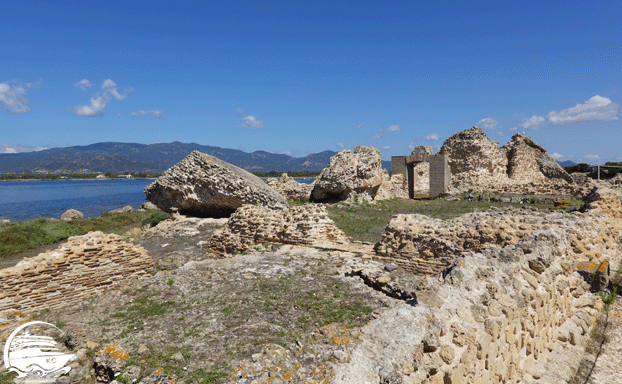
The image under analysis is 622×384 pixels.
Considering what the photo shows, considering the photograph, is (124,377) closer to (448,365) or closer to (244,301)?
(244,301)

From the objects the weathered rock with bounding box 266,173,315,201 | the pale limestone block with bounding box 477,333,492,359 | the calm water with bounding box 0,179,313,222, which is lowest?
the calm water with bounding box 0,179,313,222

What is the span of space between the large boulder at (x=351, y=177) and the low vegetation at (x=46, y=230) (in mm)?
10560

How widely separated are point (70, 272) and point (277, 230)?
547 cm

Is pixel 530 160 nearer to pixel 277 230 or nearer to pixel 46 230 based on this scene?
pixel 277 230

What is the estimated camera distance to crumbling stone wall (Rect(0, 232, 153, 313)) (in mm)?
6293

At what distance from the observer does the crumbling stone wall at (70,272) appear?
248 inches

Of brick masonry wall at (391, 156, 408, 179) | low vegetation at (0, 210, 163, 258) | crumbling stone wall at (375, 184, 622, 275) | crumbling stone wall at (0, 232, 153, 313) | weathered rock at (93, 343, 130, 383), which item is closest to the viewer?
weathered rock at (93, 343, 130, 383)

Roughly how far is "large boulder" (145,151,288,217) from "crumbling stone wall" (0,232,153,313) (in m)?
7.42

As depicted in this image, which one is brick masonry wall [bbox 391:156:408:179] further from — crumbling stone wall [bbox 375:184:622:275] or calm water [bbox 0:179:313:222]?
calm water [bbox 0:179:313:222]

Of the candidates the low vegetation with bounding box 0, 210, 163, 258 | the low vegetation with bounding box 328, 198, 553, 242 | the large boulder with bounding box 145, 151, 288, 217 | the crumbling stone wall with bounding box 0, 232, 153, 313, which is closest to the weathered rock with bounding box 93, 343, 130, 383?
the crumbling stone wall with bounding box 0, 232, 153, 313

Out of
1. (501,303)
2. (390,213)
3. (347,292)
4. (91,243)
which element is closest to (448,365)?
Answer: (501,303)

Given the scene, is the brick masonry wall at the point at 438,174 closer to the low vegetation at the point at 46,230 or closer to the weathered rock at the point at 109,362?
the low vegetation at the point at 46,230

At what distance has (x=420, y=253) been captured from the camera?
27.2 ft

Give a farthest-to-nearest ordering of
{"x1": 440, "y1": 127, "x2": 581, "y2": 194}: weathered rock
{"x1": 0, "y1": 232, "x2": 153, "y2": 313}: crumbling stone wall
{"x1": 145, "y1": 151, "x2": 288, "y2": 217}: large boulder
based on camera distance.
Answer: {"x1": 440, "y1": 127, "x2": 581, "y2": 194}: weathered rock < {"x1": 145, "y1": 151, "x2": 288, "y2": 217}: large boulder < {"x1": 0, "y1": 232, "x2": 153, "y2": 313}: crumbling stone wall
